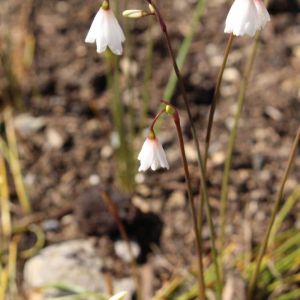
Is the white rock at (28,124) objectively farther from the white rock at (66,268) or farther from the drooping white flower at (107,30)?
the drooping white flower at (107,30)

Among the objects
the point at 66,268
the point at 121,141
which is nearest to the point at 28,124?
the point at 121,141

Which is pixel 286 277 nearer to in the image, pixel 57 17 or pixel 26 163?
pixel 26 163

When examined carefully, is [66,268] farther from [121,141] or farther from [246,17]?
[246,17]

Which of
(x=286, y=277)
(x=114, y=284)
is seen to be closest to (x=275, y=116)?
(x=286, y=277)

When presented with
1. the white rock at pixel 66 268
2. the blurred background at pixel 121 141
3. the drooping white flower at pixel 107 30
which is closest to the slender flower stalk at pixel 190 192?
the drooping white flower at pixel 107 30

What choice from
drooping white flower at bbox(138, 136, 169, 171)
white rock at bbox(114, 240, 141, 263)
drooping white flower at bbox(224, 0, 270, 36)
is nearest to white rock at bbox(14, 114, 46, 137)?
white rock at bbox(114, 240, 141, 263)

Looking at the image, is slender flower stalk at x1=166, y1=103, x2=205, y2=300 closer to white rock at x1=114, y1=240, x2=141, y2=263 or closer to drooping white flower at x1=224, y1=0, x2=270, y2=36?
drooping white flower at x1=224, y1=0, x2=270, y2=36

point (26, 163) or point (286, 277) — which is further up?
point (26, 163)
